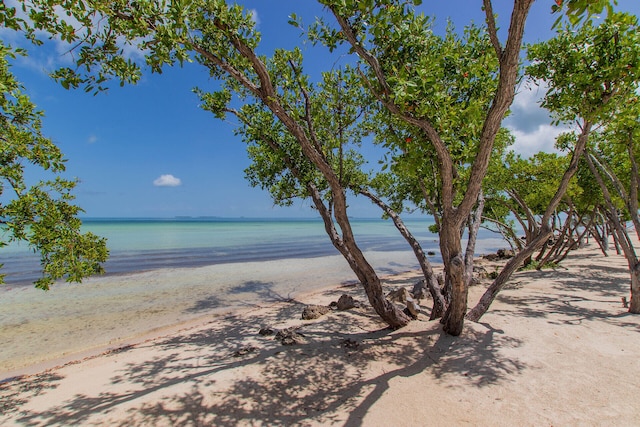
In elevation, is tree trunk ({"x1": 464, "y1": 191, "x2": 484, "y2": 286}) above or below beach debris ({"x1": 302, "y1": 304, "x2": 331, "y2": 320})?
above

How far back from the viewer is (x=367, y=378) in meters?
5.40

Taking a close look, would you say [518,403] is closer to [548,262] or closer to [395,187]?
[395,187]

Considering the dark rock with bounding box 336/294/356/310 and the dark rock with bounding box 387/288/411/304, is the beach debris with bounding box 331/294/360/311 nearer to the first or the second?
the dark rock with bounding box 336/294/356/310

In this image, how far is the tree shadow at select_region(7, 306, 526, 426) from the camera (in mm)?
4609

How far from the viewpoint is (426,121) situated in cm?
441

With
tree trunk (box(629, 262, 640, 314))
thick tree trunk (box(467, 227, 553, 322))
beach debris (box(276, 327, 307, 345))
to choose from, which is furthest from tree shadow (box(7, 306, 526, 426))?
tree trunk (box(629, 262, 640, 314))

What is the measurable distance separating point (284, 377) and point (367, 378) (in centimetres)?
148

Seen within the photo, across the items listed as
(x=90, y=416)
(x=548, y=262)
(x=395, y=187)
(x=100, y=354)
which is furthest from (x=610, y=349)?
(x=548, y=262)

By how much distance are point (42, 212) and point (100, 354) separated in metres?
5.39

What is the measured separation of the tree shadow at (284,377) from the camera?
4609 millimetres

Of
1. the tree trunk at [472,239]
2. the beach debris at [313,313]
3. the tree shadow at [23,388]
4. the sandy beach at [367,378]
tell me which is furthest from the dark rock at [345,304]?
the tree shadow at [23,388]

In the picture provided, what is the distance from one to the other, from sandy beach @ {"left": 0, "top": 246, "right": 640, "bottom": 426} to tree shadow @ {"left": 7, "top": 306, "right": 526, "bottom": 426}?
2 cm

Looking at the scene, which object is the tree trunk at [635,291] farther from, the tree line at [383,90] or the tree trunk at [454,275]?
the tree trunk at [454,275]

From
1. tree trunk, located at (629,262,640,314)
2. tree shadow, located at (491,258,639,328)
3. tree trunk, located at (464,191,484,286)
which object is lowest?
tree shadow, located at (491,258,639,328)
